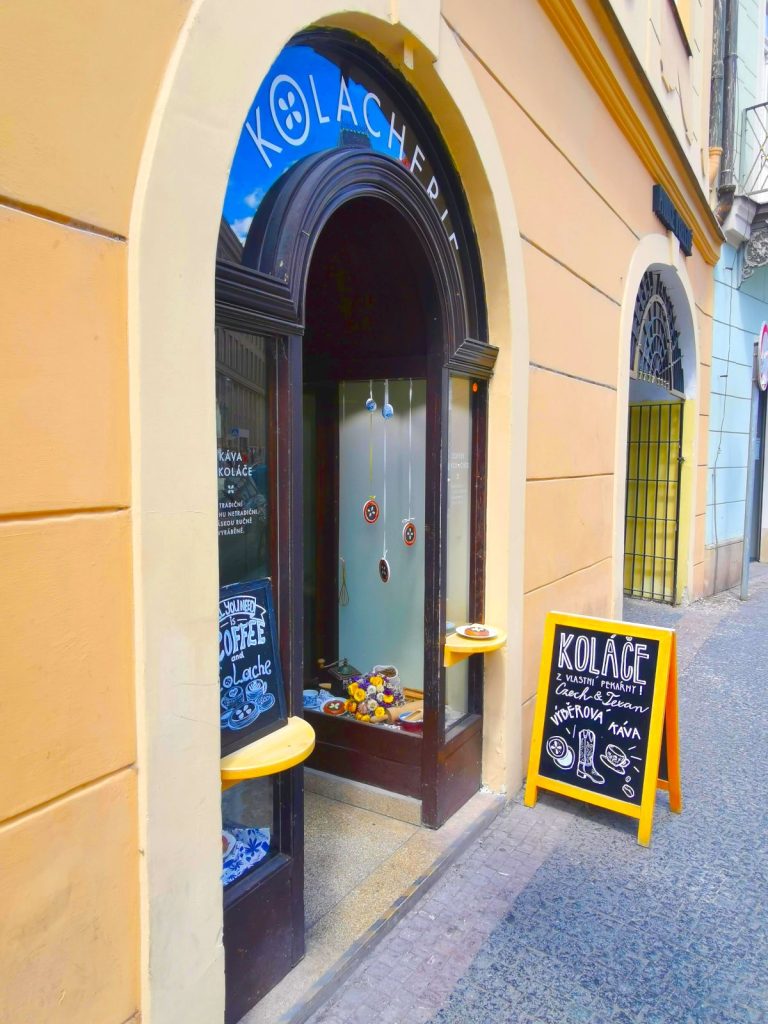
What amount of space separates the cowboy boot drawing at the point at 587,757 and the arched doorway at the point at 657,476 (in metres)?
5.21

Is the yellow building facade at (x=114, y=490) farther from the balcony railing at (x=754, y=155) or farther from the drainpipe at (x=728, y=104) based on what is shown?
the balcony railing at (x=754, y=155)

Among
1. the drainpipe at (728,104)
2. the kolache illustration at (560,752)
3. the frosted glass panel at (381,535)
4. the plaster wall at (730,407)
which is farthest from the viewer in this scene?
the plaster wall at (730,407)

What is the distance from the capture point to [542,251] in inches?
169

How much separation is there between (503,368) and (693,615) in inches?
234

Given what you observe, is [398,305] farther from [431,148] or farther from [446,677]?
[446,677]

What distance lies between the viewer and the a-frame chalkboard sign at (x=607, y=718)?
11.9 ft

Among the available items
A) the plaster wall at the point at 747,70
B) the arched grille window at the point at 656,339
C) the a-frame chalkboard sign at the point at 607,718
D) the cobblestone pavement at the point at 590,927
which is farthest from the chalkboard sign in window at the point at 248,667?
the plaster wall at the point at 747,70

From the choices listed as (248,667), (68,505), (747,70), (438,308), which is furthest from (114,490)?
(747,70)

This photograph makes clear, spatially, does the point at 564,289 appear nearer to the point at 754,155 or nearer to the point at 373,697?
the point at 373,697

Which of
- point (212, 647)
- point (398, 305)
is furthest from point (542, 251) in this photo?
point (212, 647)

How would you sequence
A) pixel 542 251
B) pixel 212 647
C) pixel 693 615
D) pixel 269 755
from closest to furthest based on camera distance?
pixel 212 647, pixel 269 755, pixel 542 251, pixel 693 615

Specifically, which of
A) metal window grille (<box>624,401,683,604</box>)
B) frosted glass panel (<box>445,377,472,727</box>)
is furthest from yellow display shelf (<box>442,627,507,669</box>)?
metal window grille (<box>624,401,683,604</box>)

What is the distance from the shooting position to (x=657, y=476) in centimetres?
922

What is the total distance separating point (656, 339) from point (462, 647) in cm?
537
